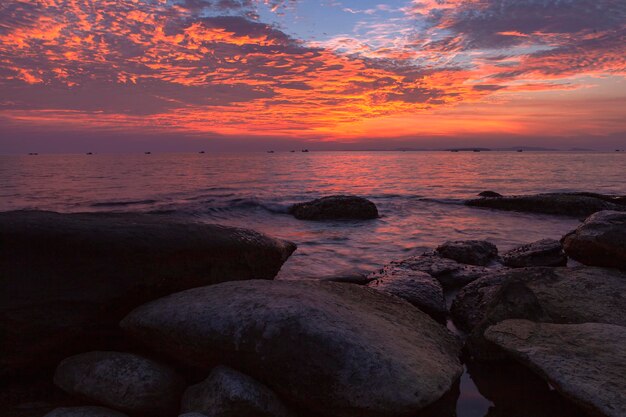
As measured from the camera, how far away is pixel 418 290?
6.30 m

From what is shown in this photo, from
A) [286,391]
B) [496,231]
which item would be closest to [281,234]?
[496,231]

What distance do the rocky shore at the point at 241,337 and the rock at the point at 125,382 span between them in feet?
0.04

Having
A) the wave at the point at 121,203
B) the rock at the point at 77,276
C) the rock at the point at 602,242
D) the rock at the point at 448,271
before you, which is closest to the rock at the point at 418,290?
the rock at the point at 448,271

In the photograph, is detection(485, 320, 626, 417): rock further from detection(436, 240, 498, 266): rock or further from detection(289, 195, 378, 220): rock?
detection(289, 195, 378, 220): rock

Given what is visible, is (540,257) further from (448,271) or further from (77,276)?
(77,276)

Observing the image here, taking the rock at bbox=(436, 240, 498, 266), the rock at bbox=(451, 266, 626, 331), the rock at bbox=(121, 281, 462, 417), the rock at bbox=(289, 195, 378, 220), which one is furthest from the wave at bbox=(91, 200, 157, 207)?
the rock at bbox=(451, 266, 626, 331)

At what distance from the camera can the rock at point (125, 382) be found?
3418 mm

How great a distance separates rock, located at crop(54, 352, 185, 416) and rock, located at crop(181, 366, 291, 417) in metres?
0.20

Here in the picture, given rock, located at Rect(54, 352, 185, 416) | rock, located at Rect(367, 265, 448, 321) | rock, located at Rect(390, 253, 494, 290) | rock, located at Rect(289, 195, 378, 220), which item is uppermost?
rock, located at Rect(54, 352, 185, 416)

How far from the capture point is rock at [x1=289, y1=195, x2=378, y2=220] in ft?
55.4

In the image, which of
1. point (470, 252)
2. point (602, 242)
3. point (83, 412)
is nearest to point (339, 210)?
point (470, 252)

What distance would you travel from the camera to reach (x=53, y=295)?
14.1 feet

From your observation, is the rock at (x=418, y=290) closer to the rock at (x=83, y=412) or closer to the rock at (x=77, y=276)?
the rock at (x=77, y=276)

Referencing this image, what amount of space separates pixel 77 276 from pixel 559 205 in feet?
62.7
